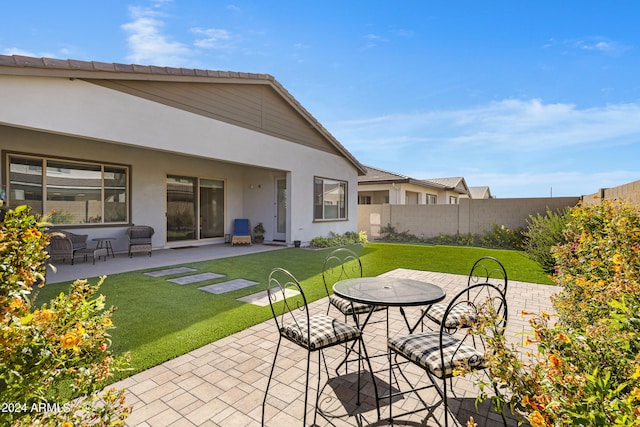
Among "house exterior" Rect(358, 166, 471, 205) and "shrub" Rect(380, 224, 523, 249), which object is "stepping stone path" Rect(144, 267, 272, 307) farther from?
"house exterior" Rect(358, 166, 471, 205)

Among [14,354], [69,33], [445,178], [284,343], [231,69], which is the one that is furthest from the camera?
[445,178]

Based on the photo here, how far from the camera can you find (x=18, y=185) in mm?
7355

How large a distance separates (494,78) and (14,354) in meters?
13.7

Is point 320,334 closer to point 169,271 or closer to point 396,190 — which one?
point 169,271

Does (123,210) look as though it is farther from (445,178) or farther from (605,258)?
(445,178)

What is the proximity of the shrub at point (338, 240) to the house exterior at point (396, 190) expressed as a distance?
3.59m

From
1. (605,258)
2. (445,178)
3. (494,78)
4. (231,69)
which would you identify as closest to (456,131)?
(445,178)

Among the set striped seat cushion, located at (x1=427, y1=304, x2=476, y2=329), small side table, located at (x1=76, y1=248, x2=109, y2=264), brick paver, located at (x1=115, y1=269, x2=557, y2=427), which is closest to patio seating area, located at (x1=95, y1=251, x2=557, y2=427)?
brick paver, located at (x1=115, y1=269, x2=557, y2=427)

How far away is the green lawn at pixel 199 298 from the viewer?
11.6ft

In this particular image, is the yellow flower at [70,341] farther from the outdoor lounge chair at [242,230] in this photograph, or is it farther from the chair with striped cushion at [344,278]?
the outdoor lounge chair at [242,230]

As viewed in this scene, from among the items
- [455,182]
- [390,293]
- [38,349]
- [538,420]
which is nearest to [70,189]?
[38,349]

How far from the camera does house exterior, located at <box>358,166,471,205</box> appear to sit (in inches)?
661

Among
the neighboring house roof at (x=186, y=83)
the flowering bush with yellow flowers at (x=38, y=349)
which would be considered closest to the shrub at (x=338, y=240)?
the neighboring house roof at (x=186, y=83)

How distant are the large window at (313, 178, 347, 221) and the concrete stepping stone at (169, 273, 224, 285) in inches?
236
